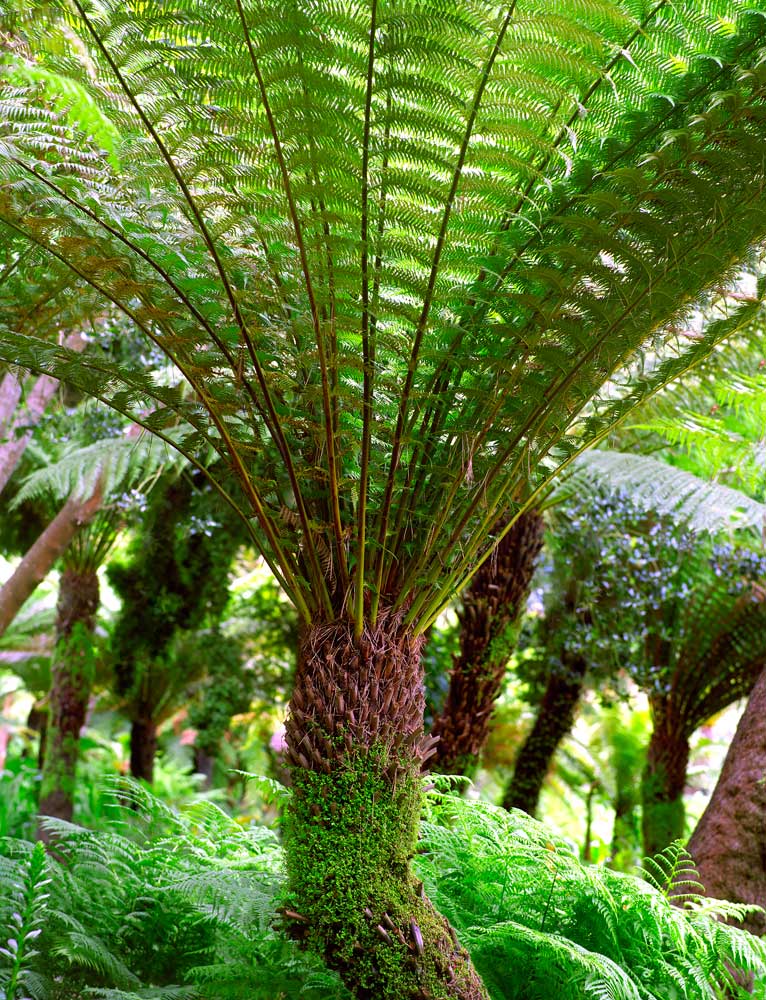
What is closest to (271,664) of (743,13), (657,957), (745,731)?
(745,731)

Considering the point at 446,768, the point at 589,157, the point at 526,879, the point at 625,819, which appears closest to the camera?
the point at 589,157

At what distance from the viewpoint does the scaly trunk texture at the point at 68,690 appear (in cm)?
490

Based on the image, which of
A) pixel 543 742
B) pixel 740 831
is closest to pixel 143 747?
pixel 543 742

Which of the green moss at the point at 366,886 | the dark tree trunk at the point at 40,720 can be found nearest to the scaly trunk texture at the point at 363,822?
the green moss at the point at 366,886

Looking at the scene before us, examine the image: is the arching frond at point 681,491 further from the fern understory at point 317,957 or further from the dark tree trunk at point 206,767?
the dark tree trunk at point 206,767

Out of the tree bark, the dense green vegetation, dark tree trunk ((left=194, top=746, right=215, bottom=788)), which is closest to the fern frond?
the dense green vegetation

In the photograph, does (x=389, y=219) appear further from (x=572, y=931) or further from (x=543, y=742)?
(x=543, y=742)

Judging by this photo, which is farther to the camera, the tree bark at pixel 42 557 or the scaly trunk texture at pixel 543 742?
the scaly trunk texture at pixel 543 742

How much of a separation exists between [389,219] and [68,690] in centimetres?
419

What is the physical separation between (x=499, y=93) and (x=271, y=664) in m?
4.99

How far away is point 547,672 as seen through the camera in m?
5.39

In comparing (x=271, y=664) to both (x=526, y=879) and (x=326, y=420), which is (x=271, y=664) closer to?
(x=526, y=879)

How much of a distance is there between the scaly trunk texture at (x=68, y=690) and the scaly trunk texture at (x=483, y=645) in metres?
2.38

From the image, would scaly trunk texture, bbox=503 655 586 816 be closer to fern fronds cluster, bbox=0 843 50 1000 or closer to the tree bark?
the tree bark
